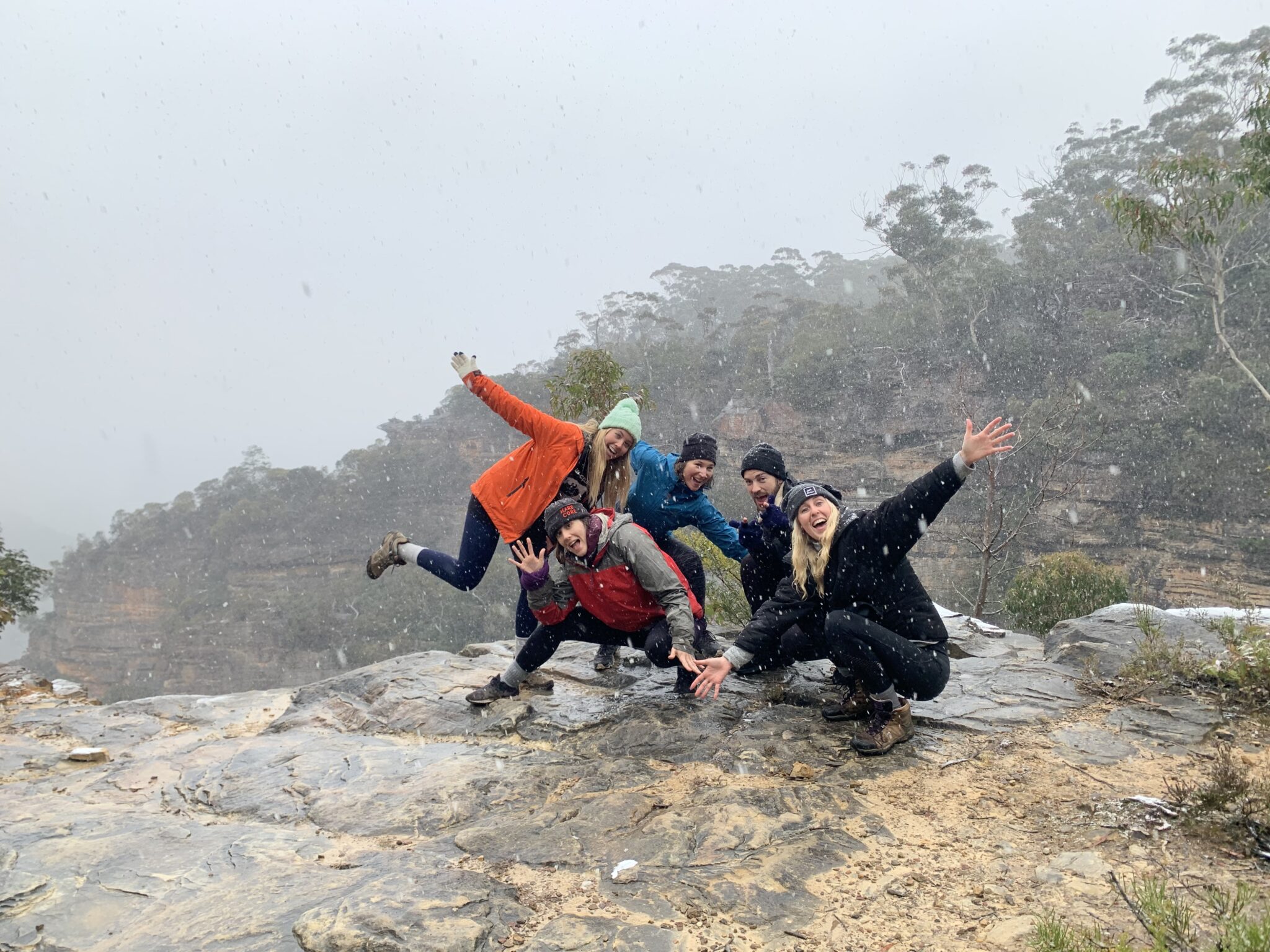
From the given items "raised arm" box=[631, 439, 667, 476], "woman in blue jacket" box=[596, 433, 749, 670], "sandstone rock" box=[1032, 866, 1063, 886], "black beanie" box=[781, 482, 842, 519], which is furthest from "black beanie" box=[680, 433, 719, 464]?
"sandstone rock" box=[1032, 866, 1063, 886]

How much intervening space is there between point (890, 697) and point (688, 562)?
137 centimetres

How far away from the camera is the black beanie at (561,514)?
12.0 ft

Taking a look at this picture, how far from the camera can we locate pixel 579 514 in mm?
3664

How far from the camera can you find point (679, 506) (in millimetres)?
4301

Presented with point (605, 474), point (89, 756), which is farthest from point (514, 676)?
point (89, 756)

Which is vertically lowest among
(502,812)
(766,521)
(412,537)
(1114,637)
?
(412,537)

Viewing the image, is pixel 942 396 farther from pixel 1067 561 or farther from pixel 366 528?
Answer: pixel 366 528

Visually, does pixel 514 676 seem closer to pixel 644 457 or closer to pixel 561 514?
pixel 561 514

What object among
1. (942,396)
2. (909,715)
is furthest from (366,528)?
(909,715)

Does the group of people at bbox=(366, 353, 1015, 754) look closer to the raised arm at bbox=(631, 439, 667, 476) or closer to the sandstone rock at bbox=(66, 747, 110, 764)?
the raised arm at bbox=(631, 439, 667, 476)

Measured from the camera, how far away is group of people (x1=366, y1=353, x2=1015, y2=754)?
3.28 metres

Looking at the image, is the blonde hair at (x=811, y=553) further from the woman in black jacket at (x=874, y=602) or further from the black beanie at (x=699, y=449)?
the black beanie at (x=699, y=449)

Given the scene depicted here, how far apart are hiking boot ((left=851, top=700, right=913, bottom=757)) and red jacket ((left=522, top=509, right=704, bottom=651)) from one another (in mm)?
886

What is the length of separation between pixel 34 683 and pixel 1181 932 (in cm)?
831
